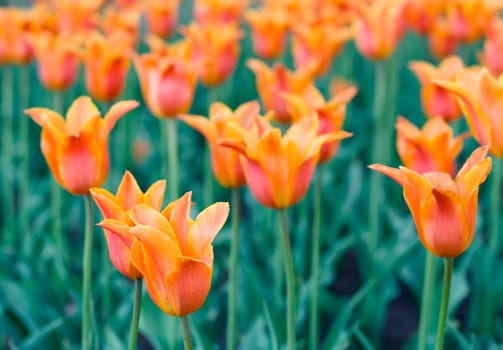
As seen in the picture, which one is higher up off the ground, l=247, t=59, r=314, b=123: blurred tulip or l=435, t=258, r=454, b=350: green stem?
l=247, t=59, r=314, b=123: blurred tulip

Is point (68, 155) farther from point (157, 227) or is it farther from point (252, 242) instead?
point (252, 242)

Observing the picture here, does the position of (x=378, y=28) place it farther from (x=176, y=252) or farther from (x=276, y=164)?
(x=176, y=252)

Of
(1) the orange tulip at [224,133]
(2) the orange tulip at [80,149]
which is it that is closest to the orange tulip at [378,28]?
(1) the orange tulip at [224,133]

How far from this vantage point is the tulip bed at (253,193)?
137 centimetres

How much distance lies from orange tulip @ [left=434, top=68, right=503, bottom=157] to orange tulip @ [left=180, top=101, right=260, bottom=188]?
17.6 inches

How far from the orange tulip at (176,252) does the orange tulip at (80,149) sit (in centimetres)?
43

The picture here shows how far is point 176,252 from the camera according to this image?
1213mm

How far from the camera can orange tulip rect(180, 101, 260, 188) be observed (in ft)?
5.73

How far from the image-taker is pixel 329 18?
3428 millimetres

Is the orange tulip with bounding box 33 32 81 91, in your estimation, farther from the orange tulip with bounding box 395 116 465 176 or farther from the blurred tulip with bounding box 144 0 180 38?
the orange tulip with bounding box 395 116 465 176

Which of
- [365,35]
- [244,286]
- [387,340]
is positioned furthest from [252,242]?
[365,35]

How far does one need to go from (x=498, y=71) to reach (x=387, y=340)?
1.04 m

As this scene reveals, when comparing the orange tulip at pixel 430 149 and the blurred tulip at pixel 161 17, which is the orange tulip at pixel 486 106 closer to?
the orange tulip at pixel 430 149

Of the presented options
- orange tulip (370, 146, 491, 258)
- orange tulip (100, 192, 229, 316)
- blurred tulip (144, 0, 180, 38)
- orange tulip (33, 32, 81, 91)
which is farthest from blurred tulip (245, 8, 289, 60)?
orange tulip (100, 192, 229, 316)
